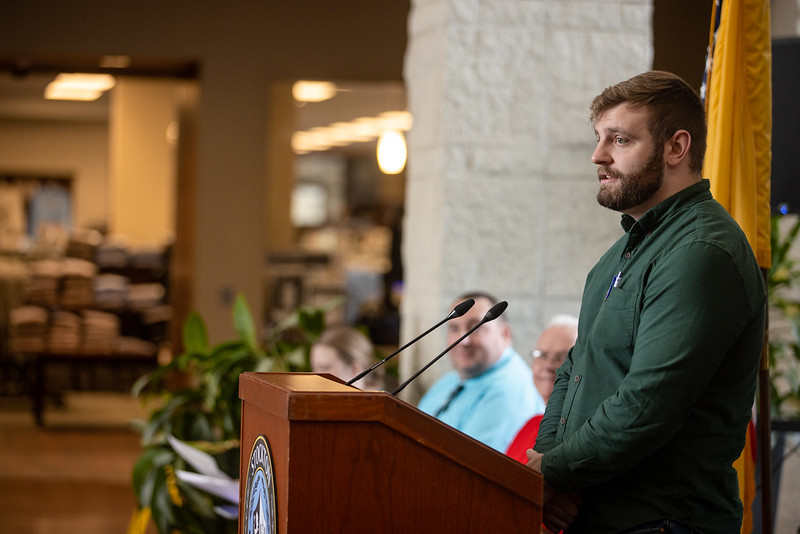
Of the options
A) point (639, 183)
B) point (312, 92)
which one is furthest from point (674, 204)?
point (312, 92)

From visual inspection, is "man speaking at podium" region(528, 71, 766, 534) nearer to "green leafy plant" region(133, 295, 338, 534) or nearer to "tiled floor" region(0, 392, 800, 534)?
"green leafy plant" region(133, 295, 338, 534)

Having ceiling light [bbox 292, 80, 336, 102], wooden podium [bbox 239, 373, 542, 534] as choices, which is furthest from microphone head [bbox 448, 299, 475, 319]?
ceiling light [bbox 292, 80, 336, 102]

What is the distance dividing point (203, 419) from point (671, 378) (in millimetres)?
2608

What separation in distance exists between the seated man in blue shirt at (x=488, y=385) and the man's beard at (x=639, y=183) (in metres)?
1.52

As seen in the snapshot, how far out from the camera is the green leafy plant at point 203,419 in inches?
133

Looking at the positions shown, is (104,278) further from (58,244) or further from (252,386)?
(252,386)

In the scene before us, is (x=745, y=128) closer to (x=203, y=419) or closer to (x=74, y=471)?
(x=203, y=419)

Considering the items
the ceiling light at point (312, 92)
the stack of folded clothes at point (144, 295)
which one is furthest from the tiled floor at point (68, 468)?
the ceiling light at point (312, 92)

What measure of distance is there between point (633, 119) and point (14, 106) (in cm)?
1376

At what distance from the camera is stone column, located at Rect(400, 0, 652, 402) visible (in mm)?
3221

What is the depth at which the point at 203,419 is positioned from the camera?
12.2ft

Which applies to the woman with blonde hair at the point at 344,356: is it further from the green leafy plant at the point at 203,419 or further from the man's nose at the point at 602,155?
the man's nose at the point at 602,155

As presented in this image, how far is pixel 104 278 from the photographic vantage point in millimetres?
9062

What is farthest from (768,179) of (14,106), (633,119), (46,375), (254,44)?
(14,106)
